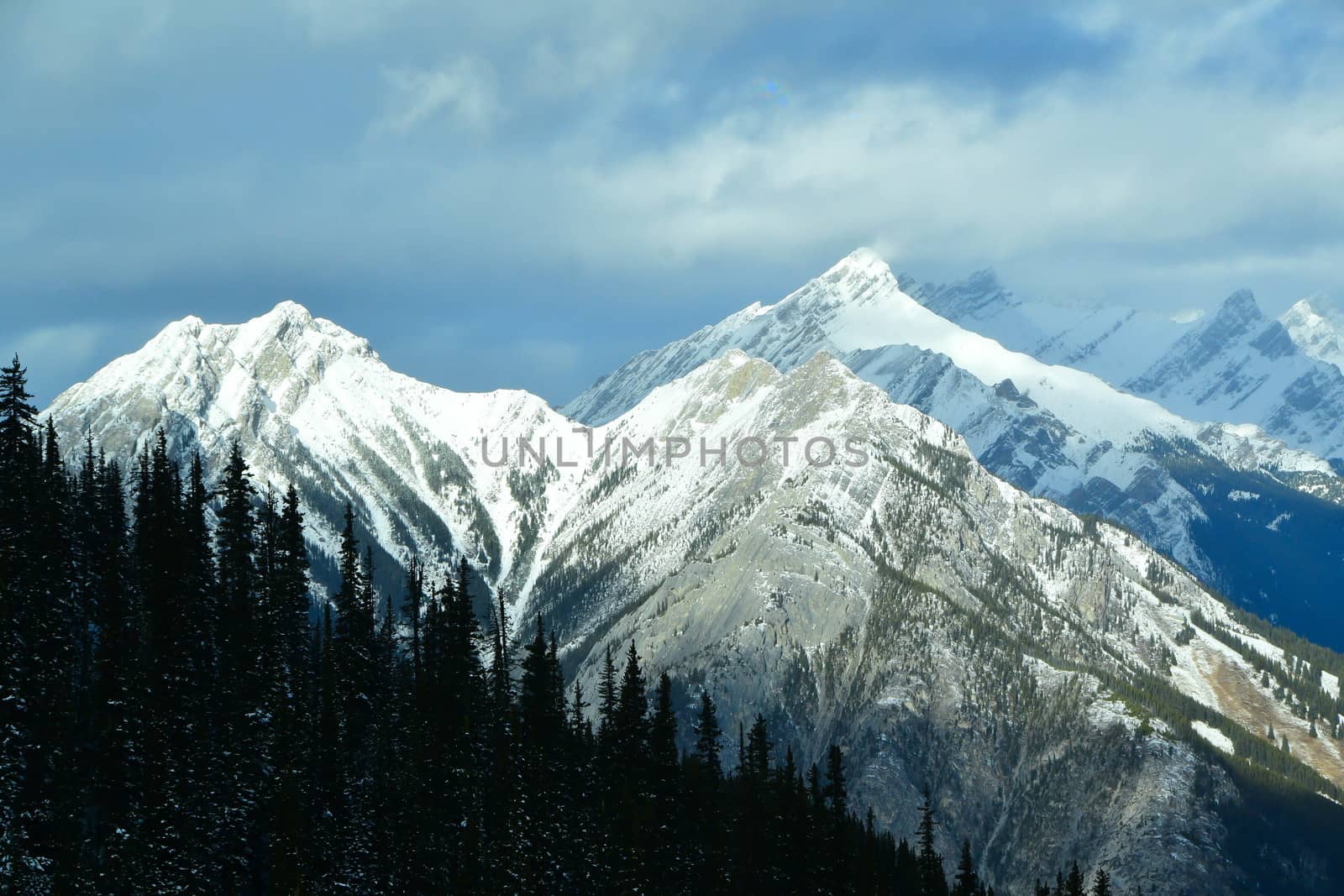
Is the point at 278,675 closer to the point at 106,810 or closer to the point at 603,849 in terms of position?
the point at 106,810

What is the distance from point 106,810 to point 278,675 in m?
22.9

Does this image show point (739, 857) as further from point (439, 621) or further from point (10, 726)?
point (10, 726)

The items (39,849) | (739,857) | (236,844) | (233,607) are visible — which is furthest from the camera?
(739,857)

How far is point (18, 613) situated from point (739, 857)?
74734mm

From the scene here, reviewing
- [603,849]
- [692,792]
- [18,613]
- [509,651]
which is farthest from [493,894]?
[509,651]

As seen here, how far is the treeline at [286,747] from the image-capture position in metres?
108

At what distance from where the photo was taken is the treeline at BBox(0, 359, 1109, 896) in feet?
353

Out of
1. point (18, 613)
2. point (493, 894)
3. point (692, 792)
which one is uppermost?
point (18, 613)

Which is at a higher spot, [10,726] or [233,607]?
[233,607]

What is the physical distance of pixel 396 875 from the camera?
12594 centimetres

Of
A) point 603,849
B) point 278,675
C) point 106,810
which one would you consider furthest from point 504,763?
point 106,810

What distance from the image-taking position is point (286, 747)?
398 ft

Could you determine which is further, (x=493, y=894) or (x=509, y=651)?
(x=509, y=651)

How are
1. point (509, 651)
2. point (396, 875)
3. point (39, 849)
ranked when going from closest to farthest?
point (39, 849)
point (396, 875)
point (509, 651)
